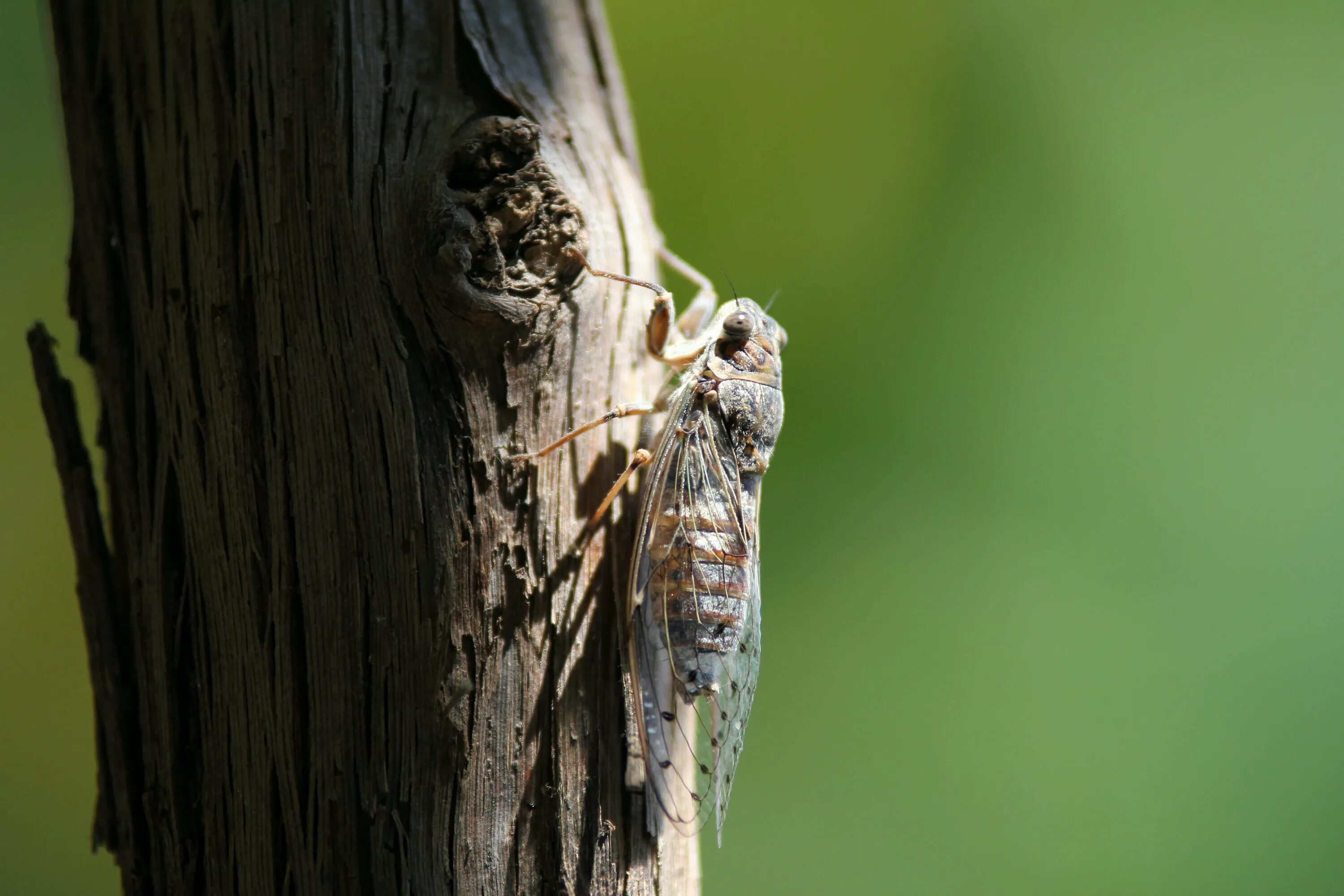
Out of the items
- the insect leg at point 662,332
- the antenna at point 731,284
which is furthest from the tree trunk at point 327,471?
the antenna at point 731,284

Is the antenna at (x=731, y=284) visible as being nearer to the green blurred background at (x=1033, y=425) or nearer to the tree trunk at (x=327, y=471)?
the green blurred background at (x=1033, y=425)

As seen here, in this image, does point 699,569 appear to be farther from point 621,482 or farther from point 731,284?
point 731,284

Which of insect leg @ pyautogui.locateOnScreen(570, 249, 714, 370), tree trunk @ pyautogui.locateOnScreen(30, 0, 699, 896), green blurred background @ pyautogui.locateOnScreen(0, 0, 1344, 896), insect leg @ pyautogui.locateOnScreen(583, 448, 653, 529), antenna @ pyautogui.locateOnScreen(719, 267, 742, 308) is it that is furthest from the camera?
green blurred background @ pyautogui.locateOnScreen(0, 0, 1344, 896)

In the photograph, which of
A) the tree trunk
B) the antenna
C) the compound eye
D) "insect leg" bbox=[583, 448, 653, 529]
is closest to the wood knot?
the tree trunk

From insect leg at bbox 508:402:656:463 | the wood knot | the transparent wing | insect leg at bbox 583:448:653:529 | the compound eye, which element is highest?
the wood knot

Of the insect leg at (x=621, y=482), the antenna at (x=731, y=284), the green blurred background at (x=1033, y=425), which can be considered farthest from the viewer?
the green blurred background at (x=1033, y=425)

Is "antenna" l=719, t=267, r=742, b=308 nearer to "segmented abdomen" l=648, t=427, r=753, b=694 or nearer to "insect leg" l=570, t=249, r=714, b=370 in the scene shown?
"insect leg" l=570, t=249, r=714, b=370
